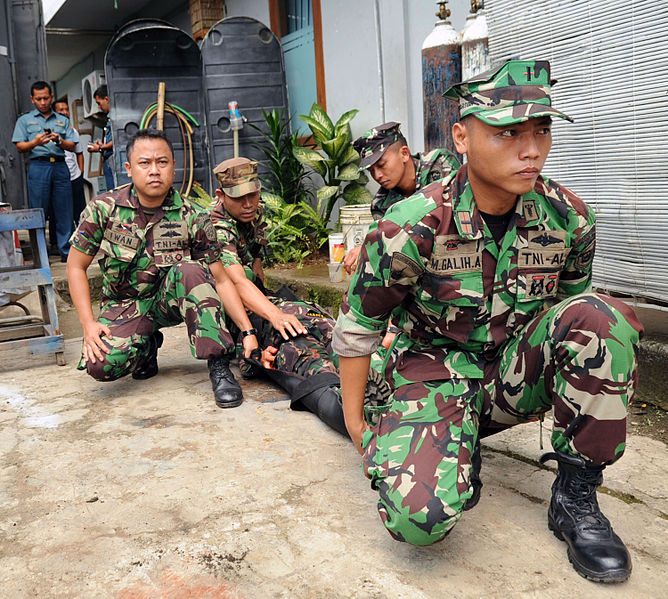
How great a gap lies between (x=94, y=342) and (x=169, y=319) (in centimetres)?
52

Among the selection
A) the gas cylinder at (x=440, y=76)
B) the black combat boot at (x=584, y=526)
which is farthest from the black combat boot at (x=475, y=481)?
the gas cylinder at (x=440, y=76)

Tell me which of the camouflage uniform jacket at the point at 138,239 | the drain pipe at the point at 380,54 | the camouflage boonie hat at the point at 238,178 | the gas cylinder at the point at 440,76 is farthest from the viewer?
the drain pipe at the point at 380,54

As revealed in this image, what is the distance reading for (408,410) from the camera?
204 centimetres

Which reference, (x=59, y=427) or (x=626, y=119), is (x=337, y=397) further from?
(x=626, y=119)

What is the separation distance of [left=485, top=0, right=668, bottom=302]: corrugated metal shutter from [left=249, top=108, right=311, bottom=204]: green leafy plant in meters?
4.13

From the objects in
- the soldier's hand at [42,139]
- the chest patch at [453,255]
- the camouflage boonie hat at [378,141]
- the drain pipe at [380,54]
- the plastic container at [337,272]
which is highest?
the drain pipe at [380,54]

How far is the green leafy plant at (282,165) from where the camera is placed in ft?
23.0

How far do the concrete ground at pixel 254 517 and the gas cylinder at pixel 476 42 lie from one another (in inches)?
71.9

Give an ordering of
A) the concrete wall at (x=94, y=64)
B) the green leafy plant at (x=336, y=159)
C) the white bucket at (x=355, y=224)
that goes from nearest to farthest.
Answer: the white bucket at (x=355, y=224) → the green leafy plant at (x=336, y=159) → the concrete wall at (x=94, y=64)

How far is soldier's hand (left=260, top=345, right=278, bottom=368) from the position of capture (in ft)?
11.7

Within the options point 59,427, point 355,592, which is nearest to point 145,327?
point 59,427

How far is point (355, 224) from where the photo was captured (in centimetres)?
549

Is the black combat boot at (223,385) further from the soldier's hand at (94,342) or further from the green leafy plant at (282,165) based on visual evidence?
the green leafy plant at (282,165)

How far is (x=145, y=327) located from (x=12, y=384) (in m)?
0.81
